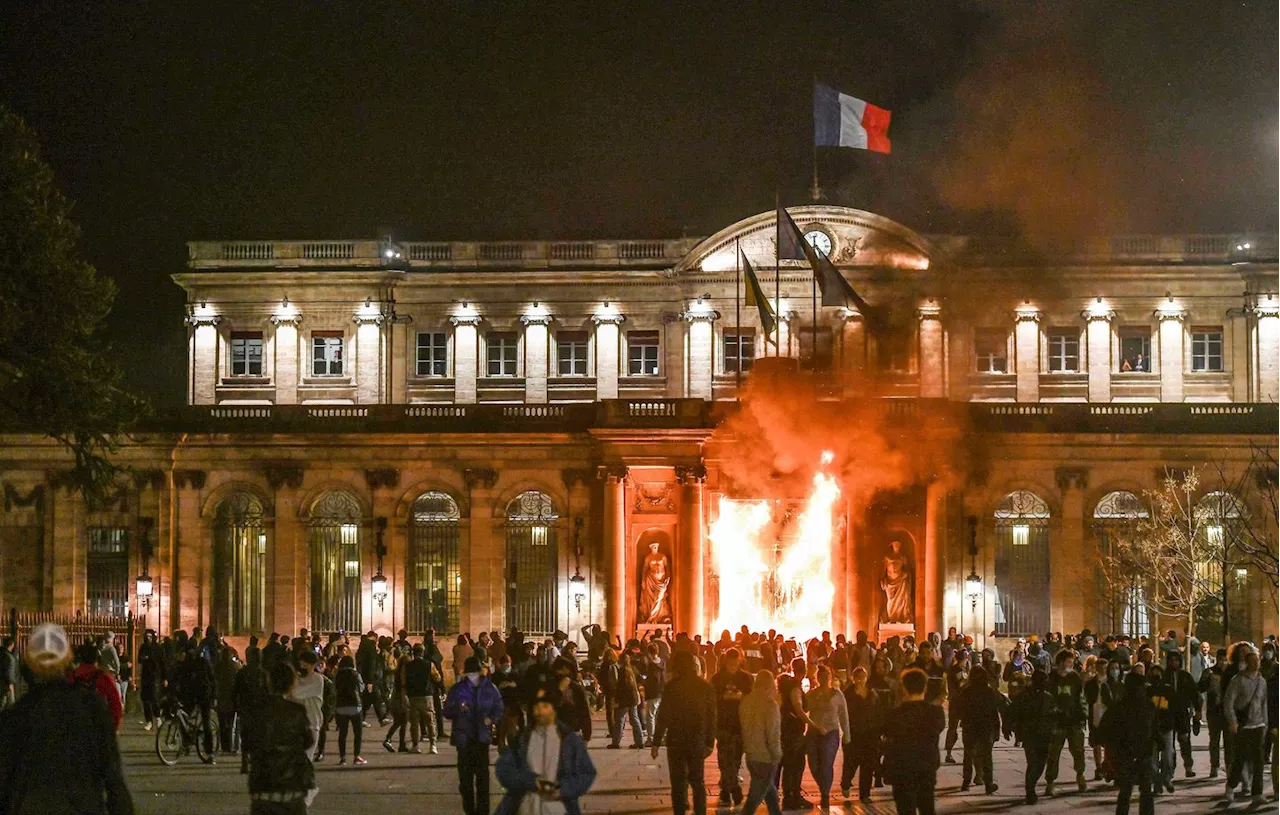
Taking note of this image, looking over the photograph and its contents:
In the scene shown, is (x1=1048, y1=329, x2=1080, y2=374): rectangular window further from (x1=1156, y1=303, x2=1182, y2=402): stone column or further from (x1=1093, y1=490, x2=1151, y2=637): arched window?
(x1=1093, y1=490, x2=1151, y2=637): arched window

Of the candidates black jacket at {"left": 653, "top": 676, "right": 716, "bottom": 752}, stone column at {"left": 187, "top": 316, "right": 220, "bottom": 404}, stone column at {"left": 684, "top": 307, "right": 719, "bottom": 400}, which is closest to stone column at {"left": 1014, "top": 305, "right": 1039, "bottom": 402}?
stone column at {"left": 684, "top": 307, "right": 719, "bottom": 400}

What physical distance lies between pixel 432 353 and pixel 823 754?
38542mm

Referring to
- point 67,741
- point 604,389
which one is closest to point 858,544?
point 604,389

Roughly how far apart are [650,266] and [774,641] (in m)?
24.0

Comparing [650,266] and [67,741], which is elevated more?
[650,266]

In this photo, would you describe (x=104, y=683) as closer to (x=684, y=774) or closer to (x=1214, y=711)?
(x=684, y=774)

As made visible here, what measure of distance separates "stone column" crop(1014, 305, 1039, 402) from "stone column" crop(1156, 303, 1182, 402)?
403 cm

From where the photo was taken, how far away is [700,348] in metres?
56.1

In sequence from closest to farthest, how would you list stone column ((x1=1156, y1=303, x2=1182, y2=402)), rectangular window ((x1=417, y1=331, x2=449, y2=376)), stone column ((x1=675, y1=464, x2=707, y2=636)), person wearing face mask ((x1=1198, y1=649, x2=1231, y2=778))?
person wearing face mask ((x1=1198, y1=649, x2=1231, y2=778)) → stone column ((x1=675, y1=464, x2=707, y2=636)) → stone column ((x1=1156, y1=303, x2=1182, y2=402)) → rectangular window ((x1=417, y1=331, x2=449, y2=376))

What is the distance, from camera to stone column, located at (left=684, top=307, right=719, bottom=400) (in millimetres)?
56031

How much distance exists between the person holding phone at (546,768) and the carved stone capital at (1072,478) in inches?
1471

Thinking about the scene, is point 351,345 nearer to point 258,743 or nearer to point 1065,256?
point 1065,256

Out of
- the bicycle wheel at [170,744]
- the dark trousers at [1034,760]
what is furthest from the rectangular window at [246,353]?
the dark trousers at [1034,760]

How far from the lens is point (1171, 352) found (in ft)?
185
